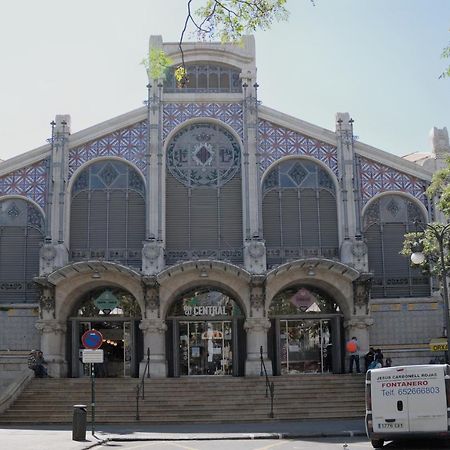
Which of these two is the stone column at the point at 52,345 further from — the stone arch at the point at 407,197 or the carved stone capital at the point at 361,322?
the stone arch at the point at 407,197

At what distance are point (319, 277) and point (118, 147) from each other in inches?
416

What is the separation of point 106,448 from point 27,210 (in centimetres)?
1722

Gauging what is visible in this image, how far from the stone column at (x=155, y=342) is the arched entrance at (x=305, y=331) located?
4880 mm

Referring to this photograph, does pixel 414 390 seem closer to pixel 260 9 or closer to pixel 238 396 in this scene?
pixel 260 9

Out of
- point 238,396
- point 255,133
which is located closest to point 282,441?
point 238,396

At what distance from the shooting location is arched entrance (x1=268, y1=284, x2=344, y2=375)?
107 feet

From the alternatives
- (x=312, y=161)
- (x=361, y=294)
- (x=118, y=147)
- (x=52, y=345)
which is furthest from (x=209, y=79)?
(x=52, y=345)

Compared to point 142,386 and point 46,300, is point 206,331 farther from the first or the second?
point 46,300

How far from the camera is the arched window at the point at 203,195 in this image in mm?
32397

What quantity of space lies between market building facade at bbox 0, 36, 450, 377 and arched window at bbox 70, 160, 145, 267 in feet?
0.20

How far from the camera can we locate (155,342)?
3077 cm

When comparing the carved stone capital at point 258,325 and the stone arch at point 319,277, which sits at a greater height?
the stone arch at point 319,277

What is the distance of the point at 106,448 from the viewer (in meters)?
17.8

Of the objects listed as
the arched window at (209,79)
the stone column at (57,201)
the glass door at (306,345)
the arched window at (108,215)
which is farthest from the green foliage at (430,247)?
the stone column at (57,201)
